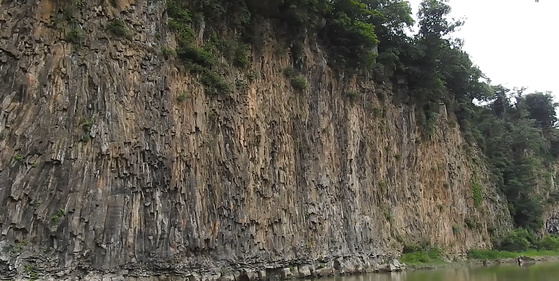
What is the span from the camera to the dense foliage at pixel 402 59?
2073 centimetres

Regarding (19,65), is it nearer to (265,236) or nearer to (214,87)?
(214,87)

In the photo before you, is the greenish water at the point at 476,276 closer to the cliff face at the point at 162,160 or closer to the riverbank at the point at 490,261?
the cliff face at the point at 162,160

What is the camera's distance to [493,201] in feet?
134

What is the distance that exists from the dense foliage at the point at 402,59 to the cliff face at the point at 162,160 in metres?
0.97

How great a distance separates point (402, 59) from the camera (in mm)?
33188

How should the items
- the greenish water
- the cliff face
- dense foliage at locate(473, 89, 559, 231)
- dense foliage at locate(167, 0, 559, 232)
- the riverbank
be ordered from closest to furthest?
the cliff face
the greenish water
dense foliage at locate(167, 0, 559, 232)
the riverbank
dense foliage at locate(473, 89, 559, 231)

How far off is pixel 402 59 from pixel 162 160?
2130 cm

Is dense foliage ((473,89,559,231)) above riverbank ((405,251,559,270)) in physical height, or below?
above

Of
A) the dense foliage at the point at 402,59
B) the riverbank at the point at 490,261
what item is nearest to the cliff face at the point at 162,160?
the dense foliage at the point at 402,59

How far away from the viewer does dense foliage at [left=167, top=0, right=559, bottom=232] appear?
20.7 m

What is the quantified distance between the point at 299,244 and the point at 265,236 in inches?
81.1

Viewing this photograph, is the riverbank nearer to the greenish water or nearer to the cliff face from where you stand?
the cliff face

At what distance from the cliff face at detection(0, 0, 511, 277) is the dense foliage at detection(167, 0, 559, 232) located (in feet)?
3.20

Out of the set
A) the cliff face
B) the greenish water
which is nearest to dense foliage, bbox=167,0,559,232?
the cliff face
